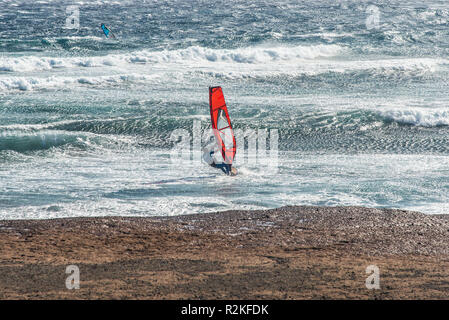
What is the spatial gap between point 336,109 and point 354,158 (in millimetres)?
6270

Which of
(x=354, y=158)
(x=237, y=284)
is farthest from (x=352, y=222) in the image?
(x=354, y=158)

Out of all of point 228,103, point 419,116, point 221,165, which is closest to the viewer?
point 221,165

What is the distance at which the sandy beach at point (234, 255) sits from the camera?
729 centimetres

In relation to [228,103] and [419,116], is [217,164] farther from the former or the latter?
[419,116]

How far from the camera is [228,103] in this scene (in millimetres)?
23234

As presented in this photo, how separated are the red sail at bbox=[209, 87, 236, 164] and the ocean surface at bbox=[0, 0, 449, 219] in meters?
0.56

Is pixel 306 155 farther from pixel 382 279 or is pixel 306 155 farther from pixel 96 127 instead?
pixel 382 279

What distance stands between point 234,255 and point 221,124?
21.8ft

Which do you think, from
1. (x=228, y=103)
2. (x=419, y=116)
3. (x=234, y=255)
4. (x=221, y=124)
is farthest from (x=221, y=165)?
(x=419, y=116)

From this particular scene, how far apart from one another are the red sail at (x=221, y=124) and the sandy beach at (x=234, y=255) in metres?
3.44

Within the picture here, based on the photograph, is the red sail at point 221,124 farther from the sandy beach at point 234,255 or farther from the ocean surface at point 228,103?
the sandy beach at point 234,255

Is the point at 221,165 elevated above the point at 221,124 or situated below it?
below
